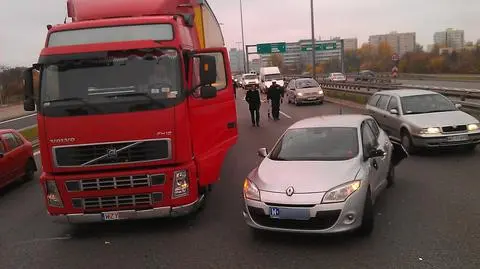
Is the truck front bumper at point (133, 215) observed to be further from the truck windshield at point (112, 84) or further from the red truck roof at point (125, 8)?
the red truck roof at point (125, 8)

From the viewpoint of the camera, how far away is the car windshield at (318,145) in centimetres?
696

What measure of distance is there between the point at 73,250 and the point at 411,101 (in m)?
A: 9.52

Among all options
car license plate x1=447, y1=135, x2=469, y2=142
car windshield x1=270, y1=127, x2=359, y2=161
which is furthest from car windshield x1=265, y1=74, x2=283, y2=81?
car windshield x1=270, y1=127, x2=359, y2=161

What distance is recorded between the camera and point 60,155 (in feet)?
21.1

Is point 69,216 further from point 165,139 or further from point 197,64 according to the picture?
point 197,64

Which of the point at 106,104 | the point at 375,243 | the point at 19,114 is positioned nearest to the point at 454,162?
the point at 375,243

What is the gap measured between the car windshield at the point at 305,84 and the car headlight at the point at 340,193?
2600 cm

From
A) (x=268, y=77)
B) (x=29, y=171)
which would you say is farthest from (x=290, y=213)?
(x=268, y=77)

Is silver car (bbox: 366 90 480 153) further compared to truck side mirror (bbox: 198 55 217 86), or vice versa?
silver car (bbox: 366 90 480 153)

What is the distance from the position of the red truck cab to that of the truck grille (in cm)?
1

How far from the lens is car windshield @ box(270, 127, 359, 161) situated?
22.8ft

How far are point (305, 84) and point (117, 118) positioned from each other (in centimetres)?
2669

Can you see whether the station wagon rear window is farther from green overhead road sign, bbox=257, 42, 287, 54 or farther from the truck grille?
green overhead road sign, bbox=257, 42, 287, 54

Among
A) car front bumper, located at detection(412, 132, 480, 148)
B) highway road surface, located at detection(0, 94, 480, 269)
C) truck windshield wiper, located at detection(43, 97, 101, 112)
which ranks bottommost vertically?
highway road surface, located at detection(0, 94, 480, 269)
